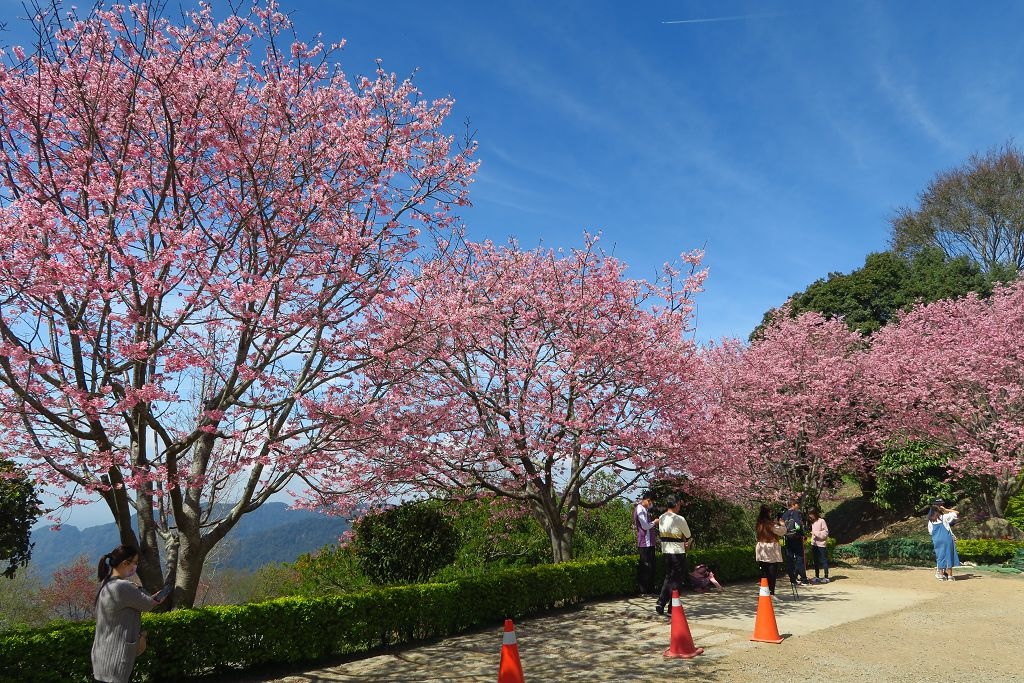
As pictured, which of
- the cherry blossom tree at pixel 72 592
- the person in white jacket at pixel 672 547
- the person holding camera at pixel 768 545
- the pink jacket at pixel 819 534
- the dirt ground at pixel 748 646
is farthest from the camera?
the cherry blossom tree at pixel 72 592

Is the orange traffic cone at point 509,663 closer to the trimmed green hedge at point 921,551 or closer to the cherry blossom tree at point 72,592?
the trimmed green hedge at point 921,551

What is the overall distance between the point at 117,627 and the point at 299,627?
3.32m

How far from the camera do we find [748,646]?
838cm

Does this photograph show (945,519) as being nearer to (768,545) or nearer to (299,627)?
(768,545)

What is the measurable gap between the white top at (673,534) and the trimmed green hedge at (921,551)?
12708 mm

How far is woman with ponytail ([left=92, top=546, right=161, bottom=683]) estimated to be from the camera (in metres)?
5.25

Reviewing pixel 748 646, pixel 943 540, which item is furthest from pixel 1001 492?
pixel 748 646

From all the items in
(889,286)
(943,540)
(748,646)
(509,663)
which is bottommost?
(748,646)

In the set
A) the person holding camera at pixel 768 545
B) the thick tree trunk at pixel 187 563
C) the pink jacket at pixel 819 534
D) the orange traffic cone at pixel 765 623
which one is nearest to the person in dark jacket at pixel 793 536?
the pink jacket at pixel 819 534

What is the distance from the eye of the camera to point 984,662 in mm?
7609

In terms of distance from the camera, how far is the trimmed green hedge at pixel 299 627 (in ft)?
21.9

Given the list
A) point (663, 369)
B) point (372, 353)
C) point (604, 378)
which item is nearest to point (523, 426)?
point (604, 378)

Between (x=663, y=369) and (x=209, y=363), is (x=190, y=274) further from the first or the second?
(x=663, y=369)

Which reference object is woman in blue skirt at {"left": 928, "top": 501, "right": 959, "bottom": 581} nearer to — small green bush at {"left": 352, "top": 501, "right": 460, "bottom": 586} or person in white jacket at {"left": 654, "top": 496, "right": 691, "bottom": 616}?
person in white jacket at {"left": 654, "top": 496, "right": 691, "bottom": 616}
